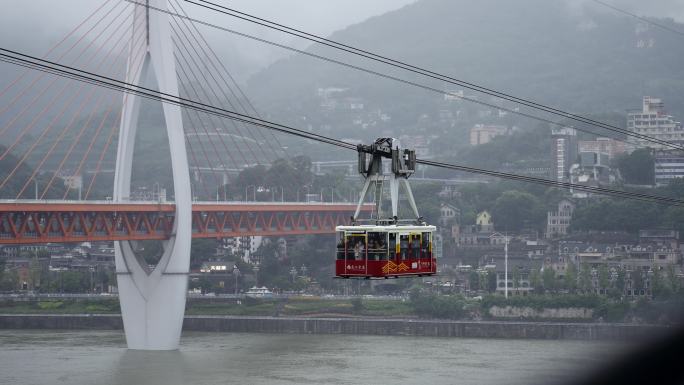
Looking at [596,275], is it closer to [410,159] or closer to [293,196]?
[293,196]

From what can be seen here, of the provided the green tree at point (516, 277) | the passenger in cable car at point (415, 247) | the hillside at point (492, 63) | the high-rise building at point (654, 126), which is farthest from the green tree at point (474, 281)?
the hillside at point (492, 63)

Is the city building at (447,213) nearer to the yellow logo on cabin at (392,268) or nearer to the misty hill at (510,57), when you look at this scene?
the misty hill at (510,57)

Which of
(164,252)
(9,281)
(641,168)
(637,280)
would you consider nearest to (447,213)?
(641,168)

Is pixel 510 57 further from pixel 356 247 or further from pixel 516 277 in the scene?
pixel 356 247

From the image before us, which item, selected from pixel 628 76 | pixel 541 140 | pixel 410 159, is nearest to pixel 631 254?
pixel 541 140

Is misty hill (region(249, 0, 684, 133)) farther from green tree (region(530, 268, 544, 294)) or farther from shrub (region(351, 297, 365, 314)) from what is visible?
shrub (region(351, 297, 365, 314))
